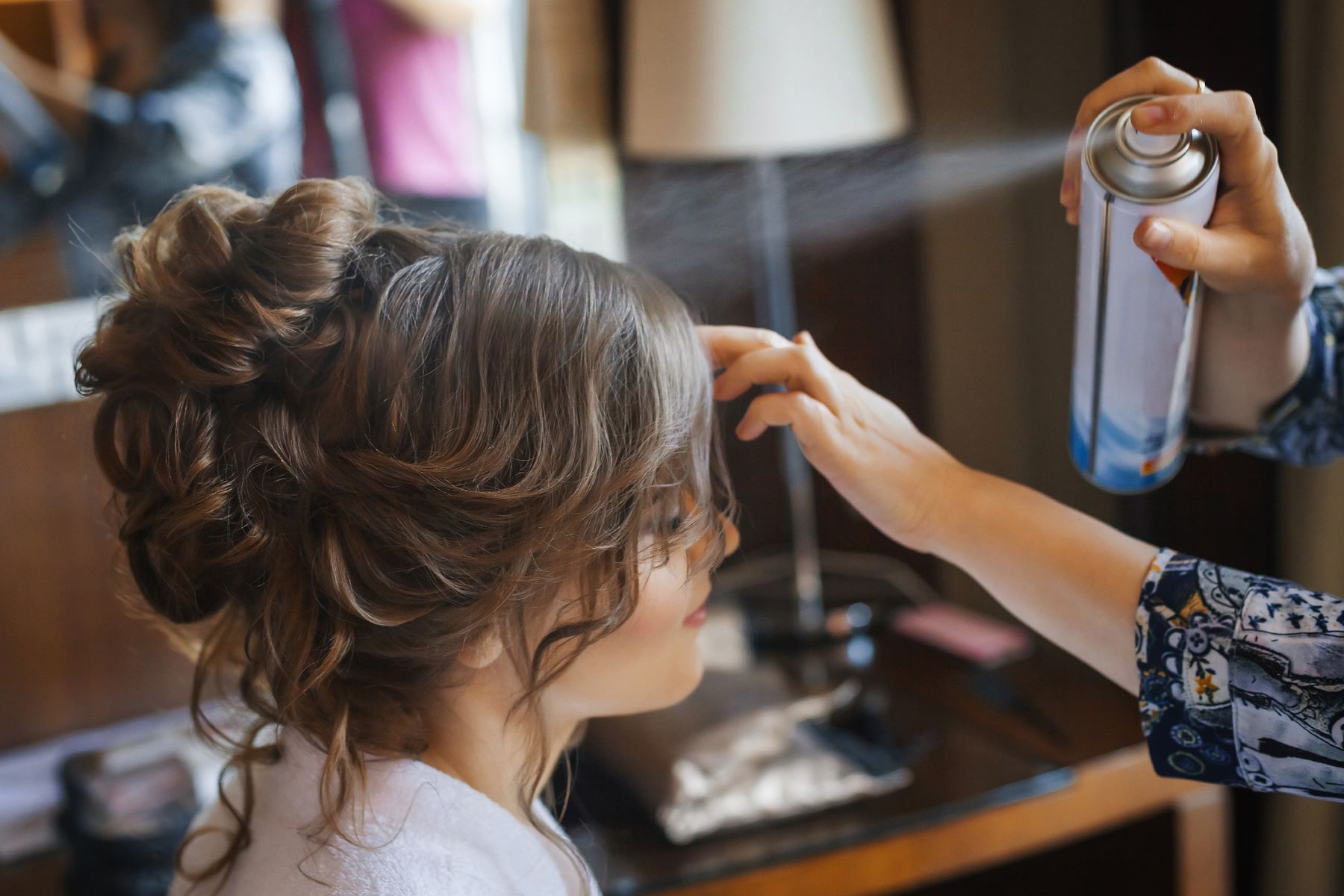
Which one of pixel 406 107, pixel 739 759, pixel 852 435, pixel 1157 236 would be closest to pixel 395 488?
pixel 852 435

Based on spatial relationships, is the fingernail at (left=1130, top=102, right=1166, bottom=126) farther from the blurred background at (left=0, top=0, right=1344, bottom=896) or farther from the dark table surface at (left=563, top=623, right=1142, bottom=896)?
the dark table surface at (left=563, top=623, right=1142, bottom=896)

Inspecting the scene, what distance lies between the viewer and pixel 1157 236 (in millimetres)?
561

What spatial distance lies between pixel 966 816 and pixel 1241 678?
58cm

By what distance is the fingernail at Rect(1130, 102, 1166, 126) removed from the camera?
544mm

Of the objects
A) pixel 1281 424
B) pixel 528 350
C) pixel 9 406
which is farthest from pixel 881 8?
pixel 9 406

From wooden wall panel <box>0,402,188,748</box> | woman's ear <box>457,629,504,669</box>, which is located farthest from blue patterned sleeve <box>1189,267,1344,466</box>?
wooden wall panel <box>0,402,188,748</box>

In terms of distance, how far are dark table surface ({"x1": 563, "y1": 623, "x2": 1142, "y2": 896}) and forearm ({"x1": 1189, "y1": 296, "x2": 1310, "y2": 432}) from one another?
0.51 metres

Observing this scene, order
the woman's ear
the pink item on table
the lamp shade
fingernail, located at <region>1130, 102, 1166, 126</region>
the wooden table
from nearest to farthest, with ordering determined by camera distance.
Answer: fingernail, located at <region>1130, 102, 1166, 126</region> < the woman's ear < the wooden table < the lamp shade < the pink item on table

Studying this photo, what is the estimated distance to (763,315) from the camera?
4.96 feet

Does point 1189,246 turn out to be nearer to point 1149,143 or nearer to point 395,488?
point 1149,143

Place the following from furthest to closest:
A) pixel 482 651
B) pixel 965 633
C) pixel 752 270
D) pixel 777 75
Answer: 1. pixel 752 270
2. pixel 965 633
3. pixel 777 75
4. pixel 482 651

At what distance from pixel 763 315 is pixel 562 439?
3.02ft

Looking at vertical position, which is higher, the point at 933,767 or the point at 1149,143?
the point at 1149,143

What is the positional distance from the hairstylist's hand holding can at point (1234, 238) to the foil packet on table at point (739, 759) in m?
0.57
